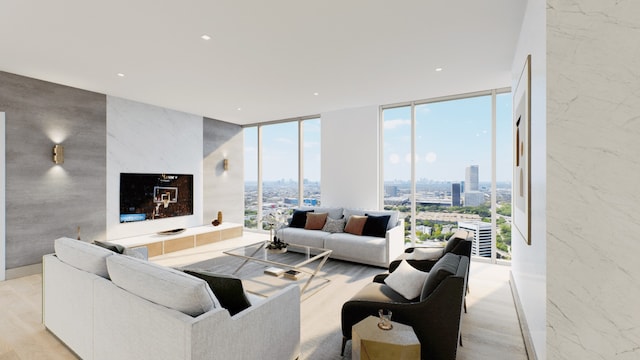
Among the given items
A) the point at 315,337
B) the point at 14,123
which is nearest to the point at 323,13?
the point at 315,337

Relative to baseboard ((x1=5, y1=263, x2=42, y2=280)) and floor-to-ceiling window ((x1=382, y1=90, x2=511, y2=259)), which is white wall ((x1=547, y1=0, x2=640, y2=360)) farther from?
baseboard ((x1=5, y1=263, x2=42, y2=280))

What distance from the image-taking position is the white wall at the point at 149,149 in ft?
15.9

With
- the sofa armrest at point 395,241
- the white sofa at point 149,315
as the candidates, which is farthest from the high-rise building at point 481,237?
the white sofa at point 149,315

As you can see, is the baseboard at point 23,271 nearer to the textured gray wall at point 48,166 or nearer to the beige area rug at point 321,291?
the textured gray wall at point 48,166

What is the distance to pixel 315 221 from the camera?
534cm

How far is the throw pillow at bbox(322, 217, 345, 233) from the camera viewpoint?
16.8 feet

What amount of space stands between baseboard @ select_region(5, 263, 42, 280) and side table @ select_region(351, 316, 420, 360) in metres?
4.73

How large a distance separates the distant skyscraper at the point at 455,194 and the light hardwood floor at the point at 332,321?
3.83 feet

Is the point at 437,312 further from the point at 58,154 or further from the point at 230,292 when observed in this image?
the point at 58,154

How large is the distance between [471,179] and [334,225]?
7.97ft

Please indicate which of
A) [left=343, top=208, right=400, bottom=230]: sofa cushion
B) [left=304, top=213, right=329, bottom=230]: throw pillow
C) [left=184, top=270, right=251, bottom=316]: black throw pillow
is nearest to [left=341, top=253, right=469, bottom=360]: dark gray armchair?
[left=184, top=270, right=251, bottom=316]: black throw pillow

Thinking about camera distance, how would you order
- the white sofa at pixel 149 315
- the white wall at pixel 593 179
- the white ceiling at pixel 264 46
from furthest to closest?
the white ceiling at pixel 264 46 < the white sofa at pixel 149 315 < the white wall at pixel 593 179

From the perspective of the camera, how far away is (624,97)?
137 centimetres

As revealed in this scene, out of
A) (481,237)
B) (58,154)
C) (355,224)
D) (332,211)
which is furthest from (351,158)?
(58,154)
